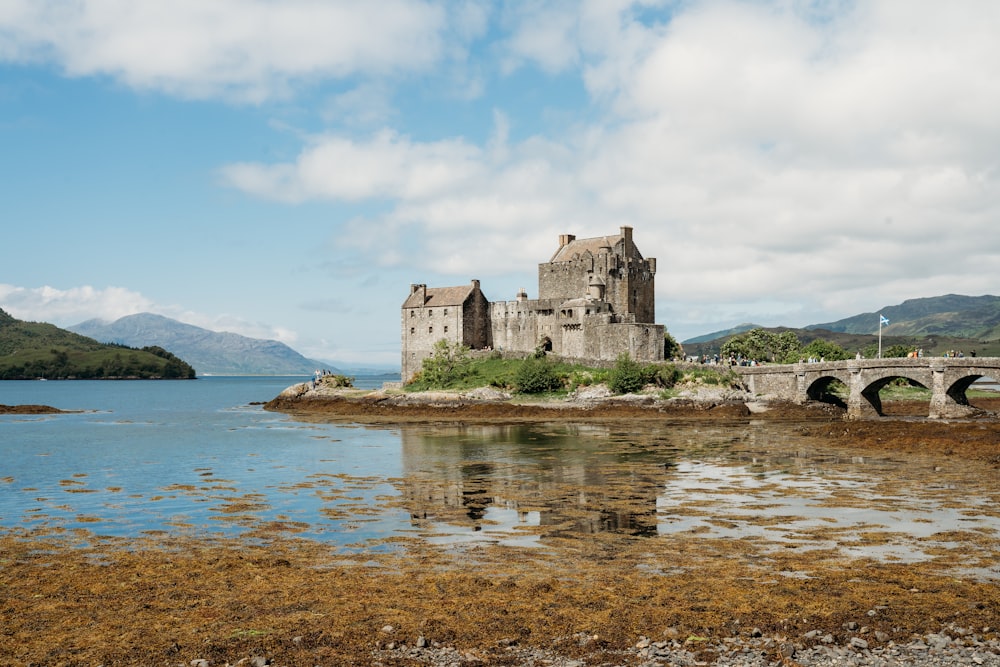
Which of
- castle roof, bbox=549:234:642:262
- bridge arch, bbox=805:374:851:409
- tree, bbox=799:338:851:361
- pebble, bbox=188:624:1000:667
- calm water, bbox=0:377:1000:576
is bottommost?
calm water, bbox=0:377:1000:576

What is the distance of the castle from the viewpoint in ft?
252

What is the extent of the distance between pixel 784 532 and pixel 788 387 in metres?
50.7

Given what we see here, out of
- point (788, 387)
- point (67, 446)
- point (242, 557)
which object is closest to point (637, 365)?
point (788, 387)

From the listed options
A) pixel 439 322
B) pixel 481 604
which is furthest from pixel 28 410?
pixel 481 604

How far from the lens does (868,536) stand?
60.8 feet

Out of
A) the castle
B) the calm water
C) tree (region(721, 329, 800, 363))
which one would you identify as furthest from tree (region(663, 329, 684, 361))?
the calm water

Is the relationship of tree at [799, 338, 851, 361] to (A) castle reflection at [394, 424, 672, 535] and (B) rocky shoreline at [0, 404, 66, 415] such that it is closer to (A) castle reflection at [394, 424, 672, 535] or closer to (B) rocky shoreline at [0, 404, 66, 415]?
(A) castle reflection at [394, 424, 672, 535]

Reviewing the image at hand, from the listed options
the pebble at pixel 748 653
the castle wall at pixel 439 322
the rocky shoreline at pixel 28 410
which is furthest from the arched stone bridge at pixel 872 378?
the rocky shoreline at pixel 28 410

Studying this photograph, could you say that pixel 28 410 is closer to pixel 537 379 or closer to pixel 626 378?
pixel 537 379

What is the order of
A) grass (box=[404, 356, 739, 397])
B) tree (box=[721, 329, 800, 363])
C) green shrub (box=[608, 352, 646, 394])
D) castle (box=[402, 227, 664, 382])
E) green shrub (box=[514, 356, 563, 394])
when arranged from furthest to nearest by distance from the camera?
tree (box=[721, 329, 800, 363]) → castle (box=[402, 227, 664, 382]) → green shrub (box=[514, 356, 563, 394]) → grass (box=[404, 356, 739, 397]) → green shrub (box=[608, 352, 646, 394])

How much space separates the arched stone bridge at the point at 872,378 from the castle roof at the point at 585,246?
799 inches

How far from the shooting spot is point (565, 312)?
81.5 meters

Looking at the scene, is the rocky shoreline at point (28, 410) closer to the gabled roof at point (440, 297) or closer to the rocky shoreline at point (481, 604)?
the gabled roof at point (440, 297)

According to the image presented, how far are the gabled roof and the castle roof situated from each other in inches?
418
